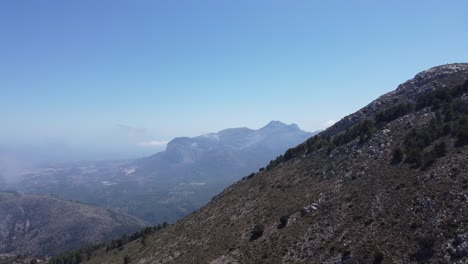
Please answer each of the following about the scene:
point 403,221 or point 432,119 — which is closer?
point 403,221

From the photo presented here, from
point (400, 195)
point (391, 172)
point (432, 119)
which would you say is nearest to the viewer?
point (400, 195)

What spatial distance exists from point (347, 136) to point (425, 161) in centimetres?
2787

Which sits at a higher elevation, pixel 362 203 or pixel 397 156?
pixel 397 156

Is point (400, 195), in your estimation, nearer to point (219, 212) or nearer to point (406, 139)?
point (406, 139)

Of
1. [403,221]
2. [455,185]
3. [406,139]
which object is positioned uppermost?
[406,139]

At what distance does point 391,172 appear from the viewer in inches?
2028

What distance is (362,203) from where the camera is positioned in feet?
154

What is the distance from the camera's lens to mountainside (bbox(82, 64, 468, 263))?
37.0 meters

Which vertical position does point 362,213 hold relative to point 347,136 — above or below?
below

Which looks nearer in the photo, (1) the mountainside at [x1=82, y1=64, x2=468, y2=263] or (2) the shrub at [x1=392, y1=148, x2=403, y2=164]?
(1) the mountainside at [x1=82, y1=64, x2=468, y2=263]

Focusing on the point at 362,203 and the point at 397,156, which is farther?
the point at 397,156

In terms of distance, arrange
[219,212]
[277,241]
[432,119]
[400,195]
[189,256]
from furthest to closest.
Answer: [219,212] → [432,119] → [189,256] → [277,241] → [400,195]

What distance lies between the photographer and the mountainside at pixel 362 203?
37031 millimetres

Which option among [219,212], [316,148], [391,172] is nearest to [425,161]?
[391,172]
